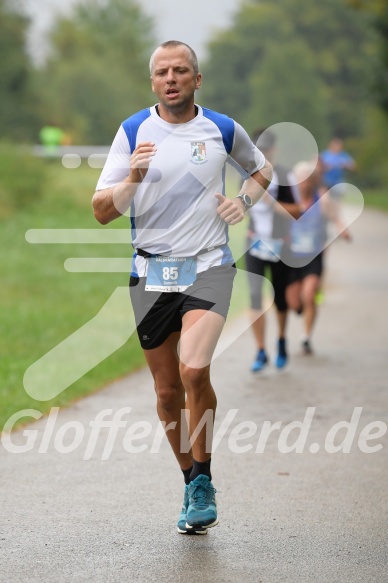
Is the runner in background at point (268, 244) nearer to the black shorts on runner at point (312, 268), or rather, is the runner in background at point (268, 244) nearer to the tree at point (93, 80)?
the black shorts on runner at point (312, 268)

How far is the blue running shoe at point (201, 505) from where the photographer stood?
19.4 ft

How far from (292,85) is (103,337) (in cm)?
7631

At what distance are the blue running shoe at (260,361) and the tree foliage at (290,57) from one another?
7830 centimetres

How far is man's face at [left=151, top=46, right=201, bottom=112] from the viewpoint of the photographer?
19.3 feet

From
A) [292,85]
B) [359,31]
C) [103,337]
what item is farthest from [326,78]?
[103,337]

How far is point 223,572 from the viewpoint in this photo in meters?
5.34

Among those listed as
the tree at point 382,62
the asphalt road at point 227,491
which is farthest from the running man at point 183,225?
the tree at point 382,62

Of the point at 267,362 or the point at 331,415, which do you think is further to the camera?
the point at 267,362

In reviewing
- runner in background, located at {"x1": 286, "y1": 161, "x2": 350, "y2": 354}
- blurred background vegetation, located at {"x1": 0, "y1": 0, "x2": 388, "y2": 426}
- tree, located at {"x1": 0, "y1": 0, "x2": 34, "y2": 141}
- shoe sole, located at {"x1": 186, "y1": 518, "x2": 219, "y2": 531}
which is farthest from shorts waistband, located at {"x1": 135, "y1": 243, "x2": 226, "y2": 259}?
tree, located at {"x1": 0, "y1": 0, "x2": 34, "y2": 141}

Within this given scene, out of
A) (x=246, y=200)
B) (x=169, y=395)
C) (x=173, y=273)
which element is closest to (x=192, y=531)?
(x=169, y=395)

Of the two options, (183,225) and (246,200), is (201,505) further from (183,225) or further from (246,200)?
(246,200)

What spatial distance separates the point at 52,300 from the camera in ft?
55.9

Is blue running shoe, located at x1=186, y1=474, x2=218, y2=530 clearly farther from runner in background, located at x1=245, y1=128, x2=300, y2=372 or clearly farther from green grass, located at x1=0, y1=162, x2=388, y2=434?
runner in background, located at x1=245, y1=128, x2=300, y2=372

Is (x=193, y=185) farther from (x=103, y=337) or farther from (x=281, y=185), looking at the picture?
(x=103, y=337)
